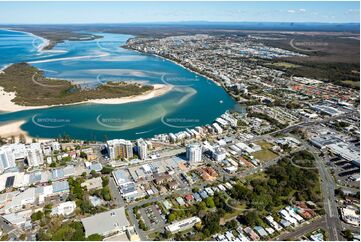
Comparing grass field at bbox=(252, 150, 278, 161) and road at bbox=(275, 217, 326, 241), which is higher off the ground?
grass field at bbox=(252, 150, 278, 161)

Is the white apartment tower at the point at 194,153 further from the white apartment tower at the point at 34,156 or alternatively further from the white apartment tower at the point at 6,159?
the white apartment tower at the point at 6,159

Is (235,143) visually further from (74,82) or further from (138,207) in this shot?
(74,82)

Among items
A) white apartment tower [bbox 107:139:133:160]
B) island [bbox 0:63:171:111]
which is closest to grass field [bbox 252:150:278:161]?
white apartment tower [bbox 107:139:133:160]

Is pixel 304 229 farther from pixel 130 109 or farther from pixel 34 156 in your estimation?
pixel 130 109

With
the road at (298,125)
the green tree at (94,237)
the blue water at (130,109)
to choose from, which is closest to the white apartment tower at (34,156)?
the blue water at (130,109)

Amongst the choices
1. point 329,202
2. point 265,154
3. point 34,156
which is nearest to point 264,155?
point 265,154

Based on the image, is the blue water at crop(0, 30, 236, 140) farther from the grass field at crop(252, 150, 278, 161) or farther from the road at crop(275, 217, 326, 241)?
the road at crop(275, 217, 326, 241)

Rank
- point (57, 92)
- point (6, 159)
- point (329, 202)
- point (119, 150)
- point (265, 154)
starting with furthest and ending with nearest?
point (57, 92) → point (265, 154) → point (119, 150) → point (6, 159) → point (329, 202)

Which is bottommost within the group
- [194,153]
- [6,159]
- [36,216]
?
[36,216]

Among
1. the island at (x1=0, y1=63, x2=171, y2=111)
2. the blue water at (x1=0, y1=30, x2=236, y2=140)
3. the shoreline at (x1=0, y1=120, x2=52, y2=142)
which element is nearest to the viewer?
the shoreline at (x1=0, y1=120, x2=52, y2=142)
